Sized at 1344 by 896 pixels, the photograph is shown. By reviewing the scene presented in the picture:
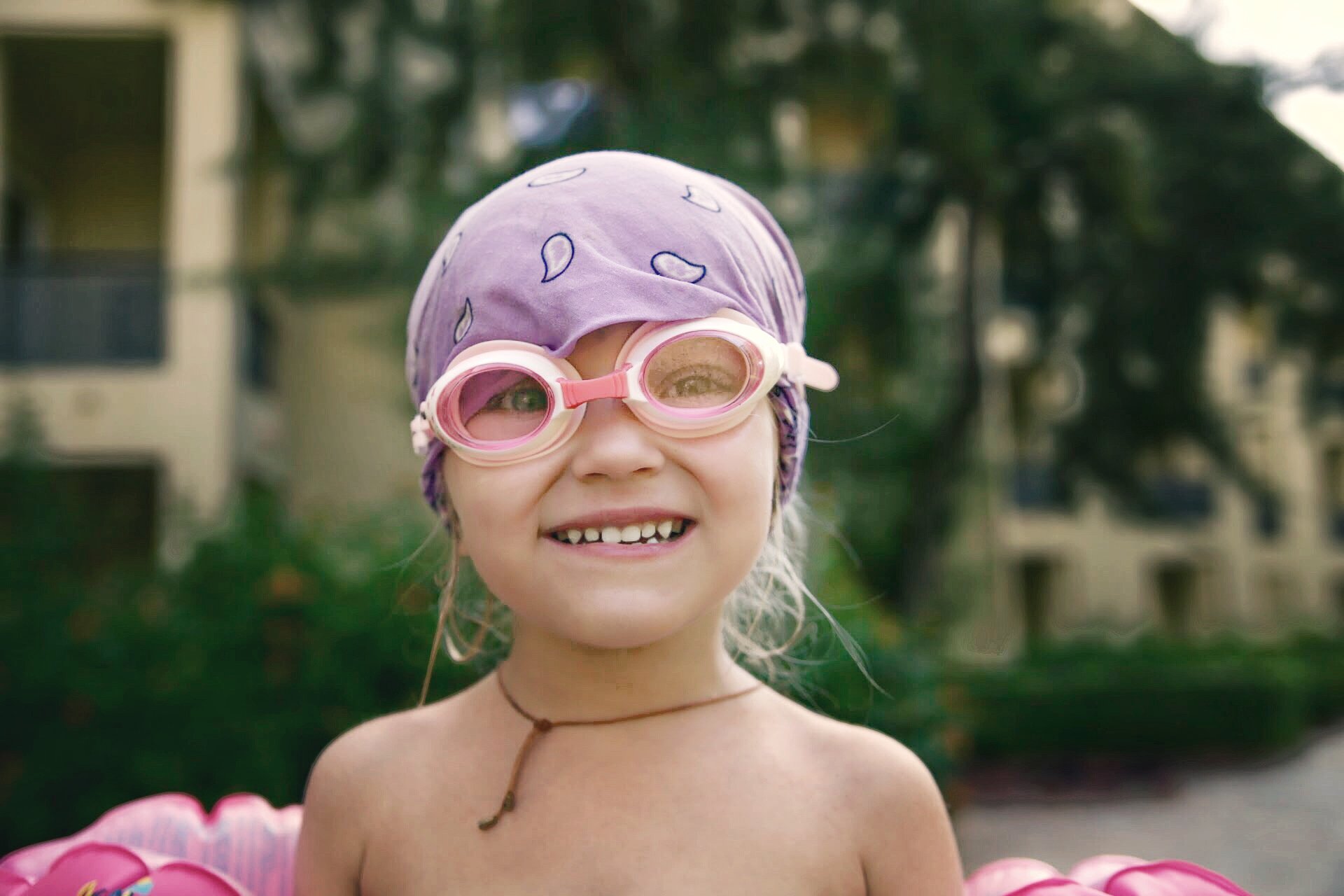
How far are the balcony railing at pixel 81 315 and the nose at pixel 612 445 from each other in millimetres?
9299

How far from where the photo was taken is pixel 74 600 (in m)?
4.49

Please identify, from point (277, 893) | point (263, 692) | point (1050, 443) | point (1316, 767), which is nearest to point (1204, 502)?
point (1316, 767)

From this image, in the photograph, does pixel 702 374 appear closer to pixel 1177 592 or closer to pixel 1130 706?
pixel 1130 706

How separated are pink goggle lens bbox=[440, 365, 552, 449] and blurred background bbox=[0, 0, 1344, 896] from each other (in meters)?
1.46

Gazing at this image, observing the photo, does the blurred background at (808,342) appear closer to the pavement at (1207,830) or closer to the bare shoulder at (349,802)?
the pavement at (1207,830)

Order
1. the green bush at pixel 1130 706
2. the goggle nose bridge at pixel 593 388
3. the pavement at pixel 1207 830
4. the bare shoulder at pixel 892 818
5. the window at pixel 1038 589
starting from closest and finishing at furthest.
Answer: the goggle nose bridge at pixel 593 388, the bare shoulder at pixel 892 818, the pavement at pixel 1207 830, the green bush at pixel 1130 706, the window at pixel 1038 589

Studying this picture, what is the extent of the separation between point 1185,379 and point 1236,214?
151 centimetres

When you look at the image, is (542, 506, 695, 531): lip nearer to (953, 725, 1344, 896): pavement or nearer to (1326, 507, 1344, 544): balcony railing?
(953, 725, 1344, 896): pavement

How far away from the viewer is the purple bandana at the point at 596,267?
52.3 inches

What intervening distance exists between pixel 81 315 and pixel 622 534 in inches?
381

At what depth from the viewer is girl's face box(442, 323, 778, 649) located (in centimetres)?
133

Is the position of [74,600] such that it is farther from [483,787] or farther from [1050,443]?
[1050,443]

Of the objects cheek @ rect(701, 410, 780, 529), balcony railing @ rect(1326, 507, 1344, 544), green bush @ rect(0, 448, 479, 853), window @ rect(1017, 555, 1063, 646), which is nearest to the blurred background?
green bush @ rect(0, 448, 479, 853)

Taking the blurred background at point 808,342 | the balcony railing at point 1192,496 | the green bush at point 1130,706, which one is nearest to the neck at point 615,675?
the blurred background at point 808,342
